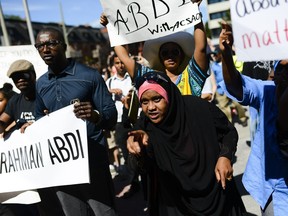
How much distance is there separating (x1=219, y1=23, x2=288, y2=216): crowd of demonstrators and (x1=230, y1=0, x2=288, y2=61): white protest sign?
0.14 metres

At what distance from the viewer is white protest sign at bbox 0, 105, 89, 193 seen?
7.90 feet

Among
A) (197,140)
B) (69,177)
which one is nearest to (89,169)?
(69,177)

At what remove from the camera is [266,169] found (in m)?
1.84

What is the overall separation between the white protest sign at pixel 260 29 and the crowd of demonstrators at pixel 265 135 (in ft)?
0.45

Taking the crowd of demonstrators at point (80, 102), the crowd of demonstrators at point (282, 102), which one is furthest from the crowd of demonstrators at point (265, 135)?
the crowd of demonstrators at point (80, 102)

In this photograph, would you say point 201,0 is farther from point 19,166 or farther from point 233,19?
point 19,166

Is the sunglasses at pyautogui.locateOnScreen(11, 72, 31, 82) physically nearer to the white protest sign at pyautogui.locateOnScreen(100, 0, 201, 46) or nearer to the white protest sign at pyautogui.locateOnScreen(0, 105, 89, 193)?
the white protest sign at pyautogui.locateOnScreen(0, 105, 89, 193)

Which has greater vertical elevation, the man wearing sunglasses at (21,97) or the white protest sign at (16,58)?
the white protest sign at (16,58)

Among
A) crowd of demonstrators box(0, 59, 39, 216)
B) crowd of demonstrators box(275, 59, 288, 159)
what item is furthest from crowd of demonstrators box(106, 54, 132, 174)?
crowd of demonstrators box(275, 59, 288, 159)

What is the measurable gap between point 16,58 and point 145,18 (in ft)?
11.2

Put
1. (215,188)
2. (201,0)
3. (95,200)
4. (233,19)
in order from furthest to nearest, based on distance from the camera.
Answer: (95,200) → (201,0) → (215,188) → (233,19)

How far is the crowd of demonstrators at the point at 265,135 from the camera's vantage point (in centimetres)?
174

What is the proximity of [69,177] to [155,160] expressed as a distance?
791 mm

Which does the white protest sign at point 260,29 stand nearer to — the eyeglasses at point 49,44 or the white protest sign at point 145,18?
the white protest sign at point 145,18
